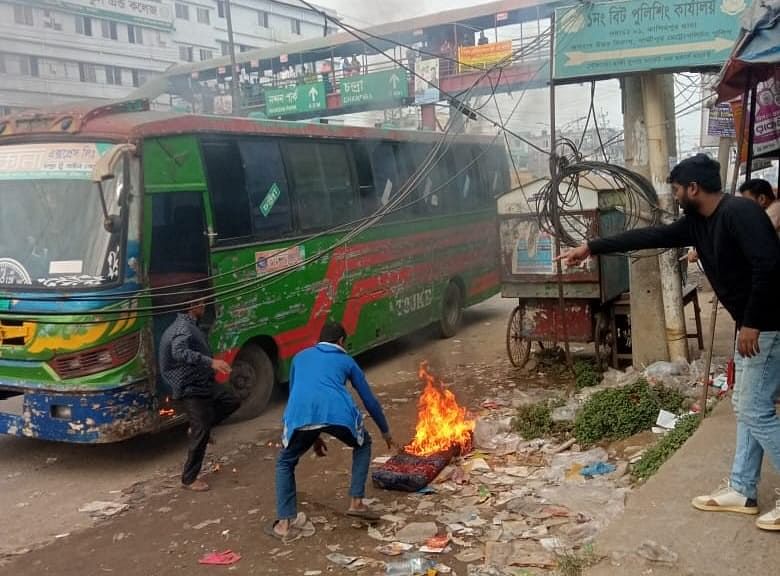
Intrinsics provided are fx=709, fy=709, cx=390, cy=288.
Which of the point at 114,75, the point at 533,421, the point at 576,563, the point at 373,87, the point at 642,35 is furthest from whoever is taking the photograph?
the point at 114,75

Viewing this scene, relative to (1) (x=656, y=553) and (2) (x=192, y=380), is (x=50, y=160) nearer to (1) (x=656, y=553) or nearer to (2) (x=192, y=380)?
(2) (x=192, y=380)

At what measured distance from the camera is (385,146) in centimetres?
988

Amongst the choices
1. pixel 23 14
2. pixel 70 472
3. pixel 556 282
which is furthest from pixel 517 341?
pixel 23 14

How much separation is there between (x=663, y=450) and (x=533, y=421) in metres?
1.44

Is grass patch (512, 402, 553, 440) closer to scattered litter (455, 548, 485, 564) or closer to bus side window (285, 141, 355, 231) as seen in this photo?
scattered litter (455, 548, 485, 564)

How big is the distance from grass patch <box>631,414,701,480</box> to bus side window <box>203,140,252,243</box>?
424 cm

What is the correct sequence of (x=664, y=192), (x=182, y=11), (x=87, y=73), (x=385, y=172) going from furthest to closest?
1. (x=182, y=11)
2. (x=87, y=73)
3. (x=385, y=172)
4. (x=664, y=192)

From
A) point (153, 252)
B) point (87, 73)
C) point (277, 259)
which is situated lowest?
point (277, 259)

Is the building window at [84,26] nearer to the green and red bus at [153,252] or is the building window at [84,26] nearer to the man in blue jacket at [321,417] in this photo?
the green and red bus at [153,252]

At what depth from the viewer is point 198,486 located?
217 inches

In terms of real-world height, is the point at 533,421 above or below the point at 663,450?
below

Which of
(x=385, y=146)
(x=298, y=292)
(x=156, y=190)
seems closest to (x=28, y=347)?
(x=156, y=190)

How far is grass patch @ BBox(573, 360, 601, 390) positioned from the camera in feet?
25.1

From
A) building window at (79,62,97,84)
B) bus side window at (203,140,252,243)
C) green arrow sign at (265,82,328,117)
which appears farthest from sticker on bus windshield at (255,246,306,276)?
building window at (79,62,97,84)
